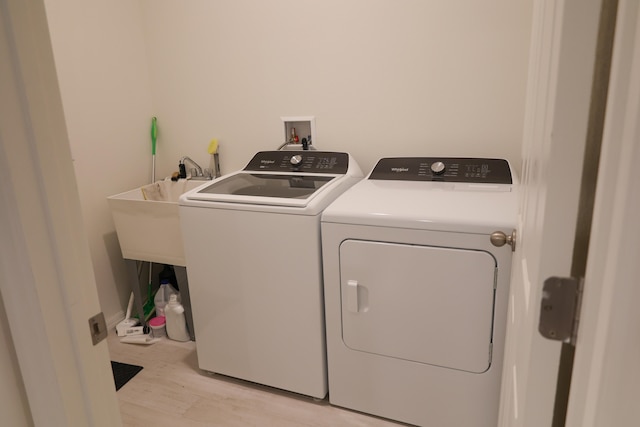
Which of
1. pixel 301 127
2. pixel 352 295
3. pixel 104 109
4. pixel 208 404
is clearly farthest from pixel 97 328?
pixel 104 109

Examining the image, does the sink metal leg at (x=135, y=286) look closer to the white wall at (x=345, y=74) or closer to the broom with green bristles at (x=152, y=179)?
the broom with green bristles at (x=152, y=179)

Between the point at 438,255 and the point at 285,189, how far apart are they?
2.57ft

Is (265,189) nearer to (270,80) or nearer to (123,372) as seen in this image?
(270,80)

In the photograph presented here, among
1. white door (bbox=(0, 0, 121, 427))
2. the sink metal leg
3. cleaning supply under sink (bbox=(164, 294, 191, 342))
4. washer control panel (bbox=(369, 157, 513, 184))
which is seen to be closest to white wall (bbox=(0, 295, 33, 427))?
white door (bbox=(0, 0, 121, 427))

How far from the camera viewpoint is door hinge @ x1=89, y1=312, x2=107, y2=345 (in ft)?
2.61

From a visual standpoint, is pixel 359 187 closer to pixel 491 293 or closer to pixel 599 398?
pixel 491 293

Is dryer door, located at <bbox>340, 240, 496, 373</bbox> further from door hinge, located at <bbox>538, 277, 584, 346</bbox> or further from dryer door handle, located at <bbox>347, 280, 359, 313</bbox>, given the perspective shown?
door hinge, located at <bbox>538, 277, 584, 346</bbox>

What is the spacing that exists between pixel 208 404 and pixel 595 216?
1.97 m

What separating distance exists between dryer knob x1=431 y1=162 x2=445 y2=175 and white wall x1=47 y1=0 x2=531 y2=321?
0.64ft

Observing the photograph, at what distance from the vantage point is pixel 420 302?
5.45 feet

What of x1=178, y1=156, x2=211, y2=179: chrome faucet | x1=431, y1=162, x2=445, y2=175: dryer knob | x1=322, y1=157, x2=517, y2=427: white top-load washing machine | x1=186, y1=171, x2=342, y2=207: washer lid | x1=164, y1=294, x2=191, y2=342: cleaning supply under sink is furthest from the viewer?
x1=178, y1=156, x2=211, y2=179: chrome faucet

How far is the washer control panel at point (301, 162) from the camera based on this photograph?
2225mm

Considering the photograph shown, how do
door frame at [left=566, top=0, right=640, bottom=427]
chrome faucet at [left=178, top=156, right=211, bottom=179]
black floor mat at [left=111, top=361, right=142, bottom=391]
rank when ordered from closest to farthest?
door frame at [left=566, top=0, right=640, bottom=427] < black floor mat at [left=111, top=361, right=142, bottom=391] < chrome faucet at [left=178, top=156, right=211, bottom=179]

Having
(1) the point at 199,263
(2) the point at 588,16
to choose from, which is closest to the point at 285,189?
(1) the point at 199,263
